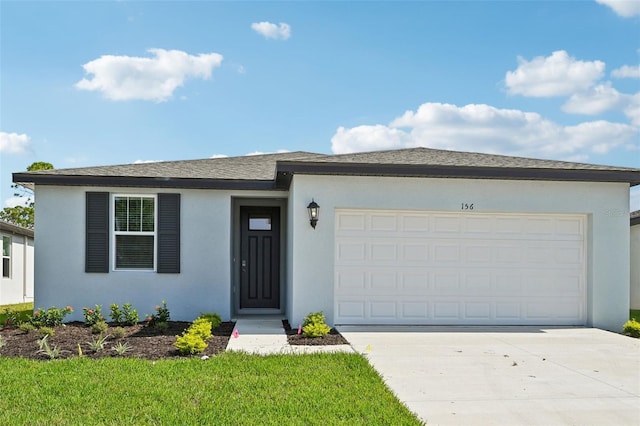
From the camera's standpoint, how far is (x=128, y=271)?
10.8 metres

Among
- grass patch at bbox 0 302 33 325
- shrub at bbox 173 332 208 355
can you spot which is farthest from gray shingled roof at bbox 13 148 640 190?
shrub at bbox 173 332 208 355

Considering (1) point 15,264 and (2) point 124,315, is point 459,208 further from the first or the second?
(1) point 15,264

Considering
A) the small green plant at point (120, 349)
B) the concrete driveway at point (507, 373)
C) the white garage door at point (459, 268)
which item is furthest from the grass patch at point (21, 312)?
the concrete driveway at point (507, 373)

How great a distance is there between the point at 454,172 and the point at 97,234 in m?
7.03

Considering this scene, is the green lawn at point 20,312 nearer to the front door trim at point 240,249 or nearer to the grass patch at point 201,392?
the front door trim at point 240,249

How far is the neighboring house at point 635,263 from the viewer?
583 inches

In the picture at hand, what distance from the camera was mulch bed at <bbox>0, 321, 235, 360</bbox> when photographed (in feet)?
24.1

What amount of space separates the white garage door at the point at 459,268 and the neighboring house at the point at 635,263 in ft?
18.4

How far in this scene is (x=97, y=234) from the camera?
35.1 feet

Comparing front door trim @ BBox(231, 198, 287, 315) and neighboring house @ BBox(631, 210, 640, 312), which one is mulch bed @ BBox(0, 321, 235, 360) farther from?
neighboring house @ BBox(631, 210, 640, 312)

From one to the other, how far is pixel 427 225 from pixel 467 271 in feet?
3.86

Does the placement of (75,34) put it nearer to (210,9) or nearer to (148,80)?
(148,80)

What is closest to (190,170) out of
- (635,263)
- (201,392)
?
(201,392)

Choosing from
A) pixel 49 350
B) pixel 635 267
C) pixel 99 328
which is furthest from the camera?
pixel 635 267
